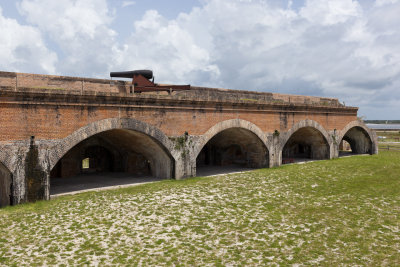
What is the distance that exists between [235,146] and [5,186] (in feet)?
45.7

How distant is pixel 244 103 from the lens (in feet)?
57.5

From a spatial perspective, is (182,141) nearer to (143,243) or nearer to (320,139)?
(143,243)

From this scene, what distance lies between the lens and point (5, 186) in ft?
36.3

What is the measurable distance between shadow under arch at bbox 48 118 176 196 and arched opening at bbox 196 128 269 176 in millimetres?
2937

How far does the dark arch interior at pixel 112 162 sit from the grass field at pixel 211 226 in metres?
2.02

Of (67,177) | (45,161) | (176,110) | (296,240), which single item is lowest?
(296,240)

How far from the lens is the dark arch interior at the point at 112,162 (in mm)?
14953

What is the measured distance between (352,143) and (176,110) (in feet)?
67.3

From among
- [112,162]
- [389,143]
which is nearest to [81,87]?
[112,162]

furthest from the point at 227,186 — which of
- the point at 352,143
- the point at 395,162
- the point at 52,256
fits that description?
the point at 352,143

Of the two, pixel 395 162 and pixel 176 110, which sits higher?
pixel 176 110

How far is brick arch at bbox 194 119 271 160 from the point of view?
623 inches

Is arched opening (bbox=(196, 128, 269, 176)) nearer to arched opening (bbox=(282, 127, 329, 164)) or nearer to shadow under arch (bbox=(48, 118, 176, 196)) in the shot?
shadow under arch (bbox=(48, 118, 176, 196))

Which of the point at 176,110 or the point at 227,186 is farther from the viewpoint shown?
the point at 176,110
